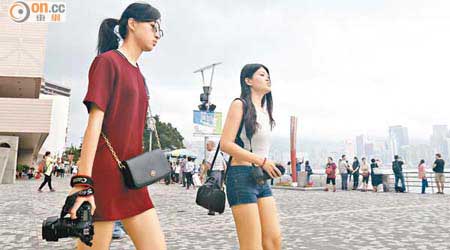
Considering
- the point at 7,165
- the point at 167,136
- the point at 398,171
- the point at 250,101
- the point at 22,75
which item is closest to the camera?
the point at 250,101

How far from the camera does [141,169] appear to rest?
1.94 m

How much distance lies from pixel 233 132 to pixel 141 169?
1.01m

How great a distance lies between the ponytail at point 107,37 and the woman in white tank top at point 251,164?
99cm

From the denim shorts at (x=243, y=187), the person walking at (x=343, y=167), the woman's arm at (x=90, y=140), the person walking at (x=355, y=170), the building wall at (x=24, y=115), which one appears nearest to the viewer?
the woman's arm at (x=90, y=140)

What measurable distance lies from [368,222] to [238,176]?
5770mm

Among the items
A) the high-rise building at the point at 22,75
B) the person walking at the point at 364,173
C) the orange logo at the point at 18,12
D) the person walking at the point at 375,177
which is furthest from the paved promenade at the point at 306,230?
the orange logo at the point at 18,12

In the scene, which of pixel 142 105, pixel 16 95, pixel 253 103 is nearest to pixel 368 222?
pixel 253 103

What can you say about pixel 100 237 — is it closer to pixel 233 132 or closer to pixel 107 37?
pixel 107 37

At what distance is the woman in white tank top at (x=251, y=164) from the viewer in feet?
8.64

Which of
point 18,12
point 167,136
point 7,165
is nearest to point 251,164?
point 7,165

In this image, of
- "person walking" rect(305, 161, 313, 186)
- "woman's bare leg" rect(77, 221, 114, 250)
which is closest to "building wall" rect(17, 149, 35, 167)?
"person walking" rect(305, 161, 313, 186)

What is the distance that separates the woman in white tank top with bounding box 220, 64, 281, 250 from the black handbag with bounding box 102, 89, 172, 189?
2.60ft

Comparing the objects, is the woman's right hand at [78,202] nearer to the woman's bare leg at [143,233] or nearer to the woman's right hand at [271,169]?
the woman's bare leg at [143,233]

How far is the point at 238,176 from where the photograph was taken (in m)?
2.77
